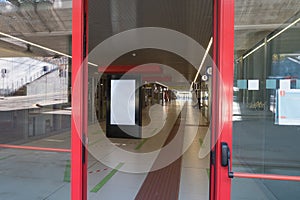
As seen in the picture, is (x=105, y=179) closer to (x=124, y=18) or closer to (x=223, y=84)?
(x=223, y=84)

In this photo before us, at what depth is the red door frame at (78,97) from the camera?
1666 millimetres

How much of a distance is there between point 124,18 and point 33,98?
3.97 metres

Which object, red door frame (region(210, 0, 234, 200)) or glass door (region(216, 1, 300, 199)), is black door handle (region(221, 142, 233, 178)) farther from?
glass door (region(216, 1, 300, 199))

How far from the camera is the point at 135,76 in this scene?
22.8 ft

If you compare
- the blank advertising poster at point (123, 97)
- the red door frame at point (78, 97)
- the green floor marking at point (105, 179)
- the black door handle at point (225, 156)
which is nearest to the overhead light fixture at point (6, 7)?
the blank advertising poster at point (123, 97)

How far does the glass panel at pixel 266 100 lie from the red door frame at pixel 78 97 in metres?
1.42

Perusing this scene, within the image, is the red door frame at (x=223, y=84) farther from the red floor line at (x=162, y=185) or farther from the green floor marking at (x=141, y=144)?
the green floor marking at (x=141, y=144)

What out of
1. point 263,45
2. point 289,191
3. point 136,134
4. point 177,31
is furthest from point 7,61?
point 289,191

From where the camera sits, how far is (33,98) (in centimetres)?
690

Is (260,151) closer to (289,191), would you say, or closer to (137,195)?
(289,191)

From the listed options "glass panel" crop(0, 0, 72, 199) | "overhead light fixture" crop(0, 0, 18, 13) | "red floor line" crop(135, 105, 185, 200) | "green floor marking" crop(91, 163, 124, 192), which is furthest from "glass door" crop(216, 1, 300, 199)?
"overhead light fixture" crop(0, 0, 18, 13)

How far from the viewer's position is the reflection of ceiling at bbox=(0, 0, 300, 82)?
312 centimetres

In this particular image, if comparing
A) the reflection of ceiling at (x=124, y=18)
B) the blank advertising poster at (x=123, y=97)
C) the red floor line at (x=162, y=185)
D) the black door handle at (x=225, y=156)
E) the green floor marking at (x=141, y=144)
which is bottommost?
the red floor line at (x=162, y=185)

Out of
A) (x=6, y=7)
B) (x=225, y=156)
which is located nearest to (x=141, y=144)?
(x=6, y=7)
